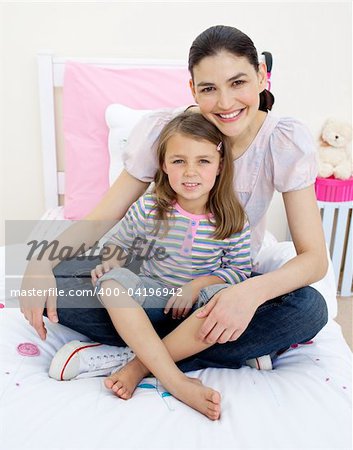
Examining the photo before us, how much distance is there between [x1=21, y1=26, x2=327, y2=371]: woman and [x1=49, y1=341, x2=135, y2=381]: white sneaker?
3 centimetres

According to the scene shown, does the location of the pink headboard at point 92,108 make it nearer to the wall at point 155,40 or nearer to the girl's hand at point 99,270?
the wall at point 155,40

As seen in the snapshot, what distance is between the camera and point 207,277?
125 centimetres

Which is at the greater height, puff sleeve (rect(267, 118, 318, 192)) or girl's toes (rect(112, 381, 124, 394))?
puff sleeve (rect(267, 118, 318, 192))

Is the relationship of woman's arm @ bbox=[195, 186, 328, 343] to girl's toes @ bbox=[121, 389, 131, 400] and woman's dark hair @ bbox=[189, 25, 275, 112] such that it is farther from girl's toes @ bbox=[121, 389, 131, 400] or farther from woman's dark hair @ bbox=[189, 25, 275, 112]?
woman's dark hair @ bbox=[189, 25, 275, 112]

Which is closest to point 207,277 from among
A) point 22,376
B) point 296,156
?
point 296,156

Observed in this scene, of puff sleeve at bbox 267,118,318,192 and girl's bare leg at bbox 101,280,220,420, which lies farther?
puff sleeve at bbox 267,118,318,192

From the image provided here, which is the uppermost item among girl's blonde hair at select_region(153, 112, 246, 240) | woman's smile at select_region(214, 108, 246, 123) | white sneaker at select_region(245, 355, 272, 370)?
woman's smile at select_region(214, 108, 246, 123)

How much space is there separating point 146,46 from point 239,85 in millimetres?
1042

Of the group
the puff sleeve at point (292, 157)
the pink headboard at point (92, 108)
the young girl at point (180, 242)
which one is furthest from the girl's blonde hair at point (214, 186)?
the pink headboard at point (92, 108)

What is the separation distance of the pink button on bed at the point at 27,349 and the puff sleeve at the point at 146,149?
1.59 ft

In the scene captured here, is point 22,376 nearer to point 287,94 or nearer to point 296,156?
point 296,156

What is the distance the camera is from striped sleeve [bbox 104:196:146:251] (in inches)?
52.3

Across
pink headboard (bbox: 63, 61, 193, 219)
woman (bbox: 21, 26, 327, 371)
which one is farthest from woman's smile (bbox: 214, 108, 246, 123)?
pink headboard (bbox: 63, 61, 193, 219)

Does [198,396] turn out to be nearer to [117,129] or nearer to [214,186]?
[214,186]
